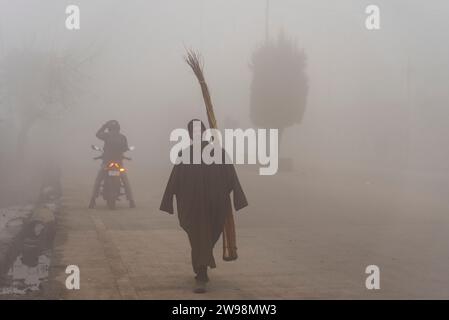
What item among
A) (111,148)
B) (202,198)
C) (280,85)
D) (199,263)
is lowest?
(199,263)

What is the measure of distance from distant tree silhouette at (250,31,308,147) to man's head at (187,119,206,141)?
81.5 feet

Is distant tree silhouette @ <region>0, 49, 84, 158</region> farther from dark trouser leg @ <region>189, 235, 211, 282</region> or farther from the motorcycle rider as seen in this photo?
dark trouser leg @ <region>189, 235, 211, 282</region>

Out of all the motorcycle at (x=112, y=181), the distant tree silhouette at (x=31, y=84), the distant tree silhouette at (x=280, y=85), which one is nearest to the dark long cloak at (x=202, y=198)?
the motorcycle at (x=112, y=181)

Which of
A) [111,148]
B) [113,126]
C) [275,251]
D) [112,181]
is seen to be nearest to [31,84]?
[113,126]

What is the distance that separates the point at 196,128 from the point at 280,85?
25401mm

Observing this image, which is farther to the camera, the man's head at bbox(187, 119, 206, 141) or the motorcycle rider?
the motorcycle rider

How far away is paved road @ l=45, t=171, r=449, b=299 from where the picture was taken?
7098mm

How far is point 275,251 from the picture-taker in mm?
9680

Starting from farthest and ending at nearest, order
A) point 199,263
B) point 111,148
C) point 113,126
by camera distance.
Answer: point 113,126
point 111,148
point 199,263

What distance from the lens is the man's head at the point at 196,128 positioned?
23.7 feet

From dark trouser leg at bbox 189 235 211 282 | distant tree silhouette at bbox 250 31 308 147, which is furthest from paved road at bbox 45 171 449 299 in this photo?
distant tree silhouette at bbox 250 31 308 147

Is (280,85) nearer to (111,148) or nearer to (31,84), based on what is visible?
(31,84)

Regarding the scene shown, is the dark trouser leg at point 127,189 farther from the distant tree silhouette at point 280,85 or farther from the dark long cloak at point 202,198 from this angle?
the distant tree silhouette at point 280,85

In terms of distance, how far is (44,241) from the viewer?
35.4ft
